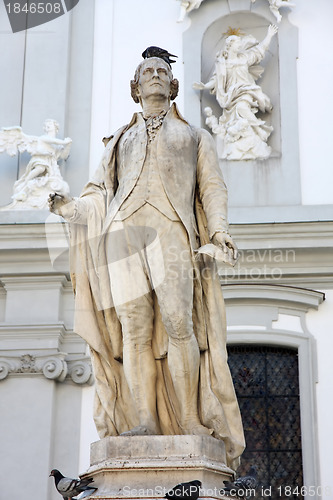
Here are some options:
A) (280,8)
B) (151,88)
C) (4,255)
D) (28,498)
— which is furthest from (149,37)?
(151,88)

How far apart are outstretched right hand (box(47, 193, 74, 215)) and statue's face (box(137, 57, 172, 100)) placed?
2.75 ft

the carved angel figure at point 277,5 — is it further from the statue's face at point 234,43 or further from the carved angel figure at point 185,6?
the carved angel figure at point 185,6

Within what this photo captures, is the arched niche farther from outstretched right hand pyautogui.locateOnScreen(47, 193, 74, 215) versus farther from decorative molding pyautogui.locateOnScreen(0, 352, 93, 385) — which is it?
outstretched right hand pyautogui.locateOnScreen(47, 193, 74, 215)

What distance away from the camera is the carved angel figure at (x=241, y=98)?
11180 mm

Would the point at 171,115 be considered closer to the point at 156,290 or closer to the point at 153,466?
the point at 156,290

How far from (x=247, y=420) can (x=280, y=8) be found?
15.6ft

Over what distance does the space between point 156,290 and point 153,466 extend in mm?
933

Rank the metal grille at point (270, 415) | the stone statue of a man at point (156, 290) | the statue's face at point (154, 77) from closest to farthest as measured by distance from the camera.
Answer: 1. the stone statue of a man at point (156, 290)
2. the statue's face at point (154, 77)
3. the metal grille at point (270, 415)

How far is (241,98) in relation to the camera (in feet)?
37.0

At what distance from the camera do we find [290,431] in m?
10.0

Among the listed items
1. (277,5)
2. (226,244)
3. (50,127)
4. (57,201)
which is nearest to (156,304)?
(226,244)

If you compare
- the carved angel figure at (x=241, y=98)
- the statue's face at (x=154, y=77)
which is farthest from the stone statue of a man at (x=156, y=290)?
the carved angel figure at (x=241, y=98)

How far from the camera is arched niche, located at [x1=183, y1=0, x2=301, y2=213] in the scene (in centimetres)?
1101

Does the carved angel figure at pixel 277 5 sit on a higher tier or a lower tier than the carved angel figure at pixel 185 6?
lower
